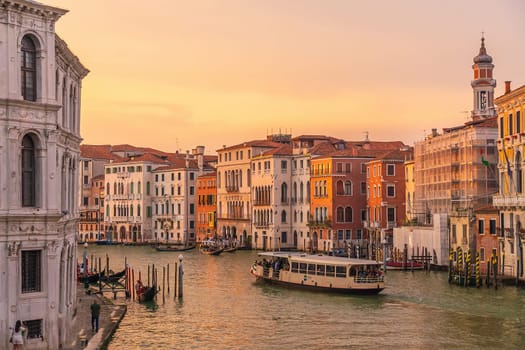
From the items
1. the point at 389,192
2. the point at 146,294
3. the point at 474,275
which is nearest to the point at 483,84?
the point at 389,192

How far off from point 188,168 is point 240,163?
7065 mm

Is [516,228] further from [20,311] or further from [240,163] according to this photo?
[240,163]

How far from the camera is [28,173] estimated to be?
14352 millimetres

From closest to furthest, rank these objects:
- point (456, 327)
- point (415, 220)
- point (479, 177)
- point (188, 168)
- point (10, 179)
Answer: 1. point (10, 179)
2. point (456, 327)
3. point (479, 177)
4. point (415, 220)
5. point (188, 168)

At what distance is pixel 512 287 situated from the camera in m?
28.3

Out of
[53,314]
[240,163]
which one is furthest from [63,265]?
[240,163]

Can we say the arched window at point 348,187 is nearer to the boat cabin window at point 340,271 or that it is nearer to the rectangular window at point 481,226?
the rectangular window at point 481,226

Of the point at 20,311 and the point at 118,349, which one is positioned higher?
the point at 20,311

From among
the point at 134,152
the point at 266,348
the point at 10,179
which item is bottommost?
the point at 266,348

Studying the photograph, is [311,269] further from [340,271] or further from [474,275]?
[474,275]

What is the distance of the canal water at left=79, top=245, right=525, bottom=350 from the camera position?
19.5 meters

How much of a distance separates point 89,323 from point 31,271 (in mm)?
5122

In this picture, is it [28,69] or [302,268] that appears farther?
[302,268]

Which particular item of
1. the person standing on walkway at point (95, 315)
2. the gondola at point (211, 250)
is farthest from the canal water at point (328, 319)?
the gondola at point (211, 250)
